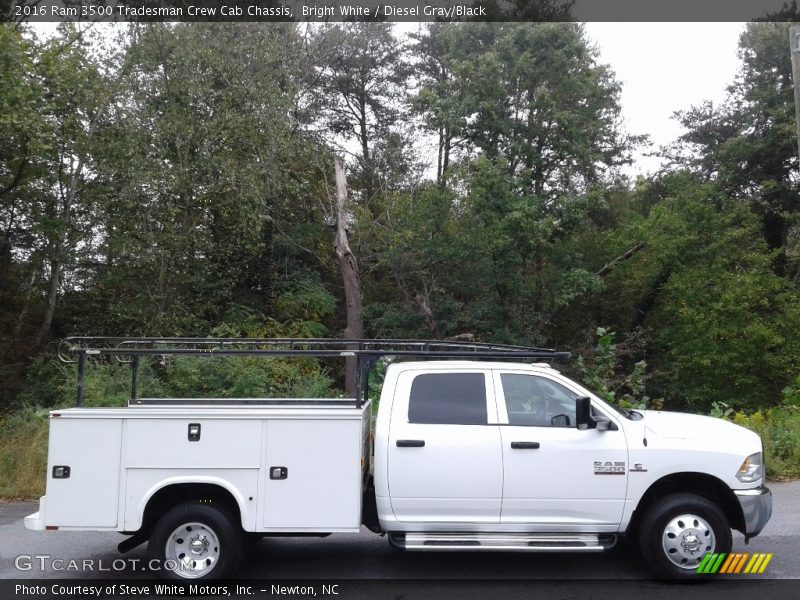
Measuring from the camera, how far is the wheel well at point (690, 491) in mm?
6715

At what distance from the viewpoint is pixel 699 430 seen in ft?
22.6

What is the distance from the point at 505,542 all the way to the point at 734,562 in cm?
216

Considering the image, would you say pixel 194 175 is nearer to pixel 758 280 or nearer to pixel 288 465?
pixel 288 465

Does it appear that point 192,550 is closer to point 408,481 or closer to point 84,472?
point 84,472

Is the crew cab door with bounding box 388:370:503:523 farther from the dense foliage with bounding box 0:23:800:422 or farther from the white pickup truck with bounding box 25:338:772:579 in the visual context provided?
the dense foliage with bounding box 0:23:800:422

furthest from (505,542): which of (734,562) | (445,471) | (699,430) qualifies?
(734,562)

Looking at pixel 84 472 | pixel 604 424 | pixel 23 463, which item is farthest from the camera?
pixel 23 463

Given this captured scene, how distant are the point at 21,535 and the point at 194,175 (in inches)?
550

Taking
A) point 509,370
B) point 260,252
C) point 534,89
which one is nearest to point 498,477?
point 509,370

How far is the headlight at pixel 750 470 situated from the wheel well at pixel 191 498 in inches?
167

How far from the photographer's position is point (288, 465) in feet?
21.2

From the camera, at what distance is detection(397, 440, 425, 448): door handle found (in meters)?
6.58

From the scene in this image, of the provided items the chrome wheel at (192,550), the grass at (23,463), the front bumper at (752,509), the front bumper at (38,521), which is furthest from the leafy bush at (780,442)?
the grass at (23,463)

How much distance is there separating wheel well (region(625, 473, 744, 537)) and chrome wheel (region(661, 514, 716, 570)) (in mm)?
274
